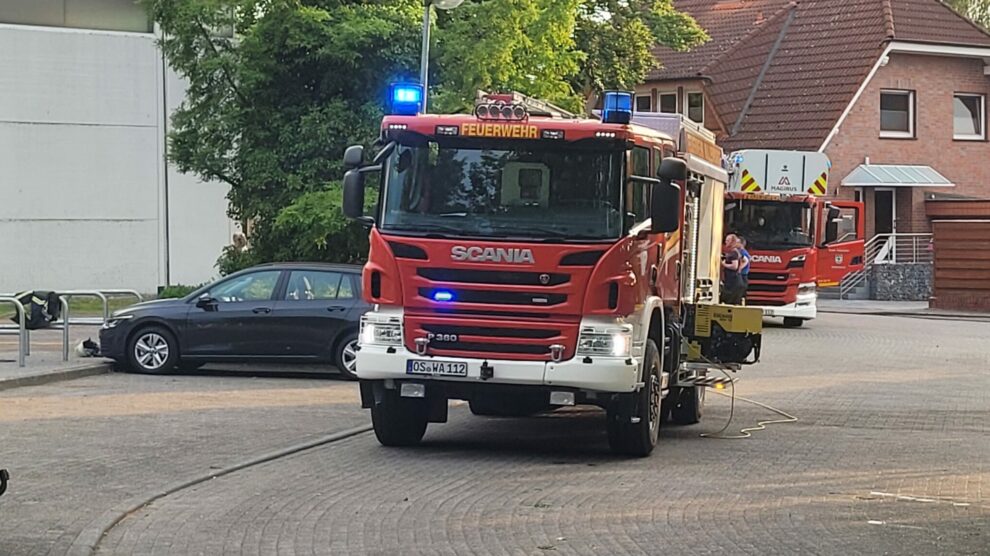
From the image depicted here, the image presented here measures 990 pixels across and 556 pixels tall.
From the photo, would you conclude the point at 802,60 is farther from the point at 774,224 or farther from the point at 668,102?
the point at 774,224

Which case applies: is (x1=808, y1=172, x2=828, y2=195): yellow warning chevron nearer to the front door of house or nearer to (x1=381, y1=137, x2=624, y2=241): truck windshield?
the front door of house

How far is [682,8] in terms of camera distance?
55.3m

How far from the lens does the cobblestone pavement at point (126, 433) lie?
941cm

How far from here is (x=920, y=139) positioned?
154 feet

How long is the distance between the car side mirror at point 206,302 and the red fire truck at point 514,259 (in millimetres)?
6584

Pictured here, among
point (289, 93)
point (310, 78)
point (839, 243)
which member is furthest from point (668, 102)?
point (289, 93)

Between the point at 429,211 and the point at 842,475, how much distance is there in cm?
385

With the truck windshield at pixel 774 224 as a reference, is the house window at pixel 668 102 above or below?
→ above

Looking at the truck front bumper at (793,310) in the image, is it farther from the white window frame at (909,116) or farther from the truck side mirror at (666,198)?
the truck side mirror at (666,198)

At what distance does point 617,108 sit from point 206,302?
8.14 meters

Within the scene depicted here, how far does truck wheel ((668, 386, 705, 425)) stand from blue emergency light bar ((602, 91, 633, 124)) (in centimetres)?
376

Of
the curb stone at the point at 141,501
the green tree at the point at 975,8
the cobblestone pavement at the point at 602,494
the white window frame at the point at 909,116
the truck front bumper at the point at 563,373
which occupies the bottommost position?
the cobblestone pavement at the point at 602,494

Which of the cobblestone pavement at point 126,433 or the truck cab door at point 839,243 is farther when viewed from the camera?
the truck cab door at point 839,243

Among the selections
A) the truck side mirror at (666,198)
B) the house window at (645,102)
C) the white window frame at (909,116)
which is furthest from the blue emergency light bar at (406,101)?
the house window at (645,102)
